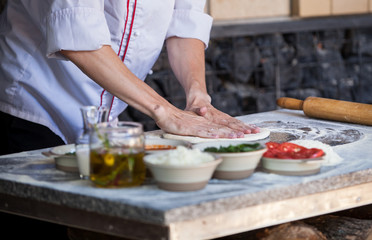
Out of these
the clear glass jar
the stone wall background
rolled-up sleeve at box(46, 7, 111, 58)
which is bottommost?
the stone wall background

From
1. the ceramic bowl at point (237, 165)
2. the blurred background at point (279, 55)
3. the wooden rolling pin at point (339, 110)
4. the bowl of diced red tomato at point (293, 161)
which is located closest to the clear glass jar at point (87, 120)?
the ceramic bowl at point (237, 165)

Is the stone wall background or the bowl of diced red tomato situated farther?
the stone wall background

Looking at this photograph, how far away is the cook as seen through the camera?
1.82m

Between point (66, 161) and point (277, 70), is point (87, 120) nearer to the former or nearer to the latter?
point (66, 161)

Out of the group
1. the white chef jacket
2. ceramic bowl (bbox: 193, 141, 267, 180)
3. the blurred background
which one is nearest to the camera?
ceramic bowl (bbox: 193, 141, 267, 180)

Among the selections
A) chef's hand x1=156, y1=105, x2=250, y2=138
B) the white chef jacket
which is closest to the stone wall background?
the white chef jacket

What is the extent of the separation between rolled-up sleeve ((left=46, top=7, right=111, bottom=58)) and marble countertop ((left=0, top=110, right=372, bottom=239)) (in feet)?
1.07

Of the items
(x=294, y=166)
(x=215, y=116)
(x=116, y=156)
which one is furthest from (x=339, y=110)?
(x=116, y=156)

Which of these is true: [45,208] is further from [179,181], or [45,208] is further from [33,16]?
[33,16]

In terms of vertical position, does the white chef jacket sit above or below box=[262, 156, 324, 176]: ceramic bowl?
above

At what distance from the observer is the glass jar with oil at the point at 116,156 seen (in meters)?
1.29

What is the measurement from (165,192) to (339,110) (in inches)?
41.6

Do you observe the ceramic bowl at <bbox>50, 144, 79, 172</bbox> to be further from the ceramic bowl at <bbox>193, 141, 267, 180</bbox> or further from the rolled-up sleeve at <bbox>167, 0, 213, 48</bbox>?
the rolled-up sleeve at <bbox>167, 0, 213, 48</bbox>

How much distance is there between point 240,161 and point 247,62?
103 inches
